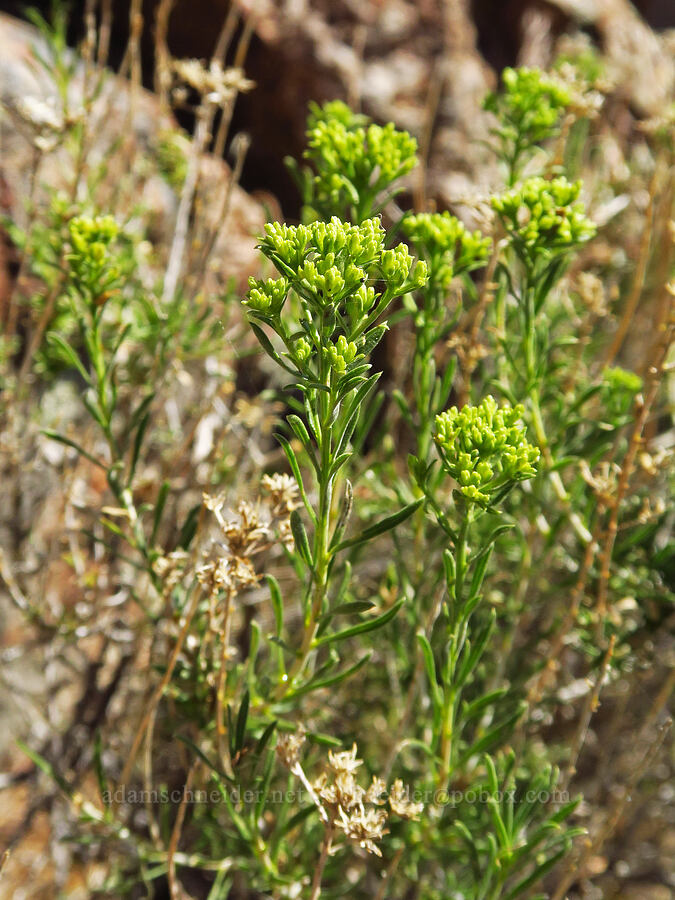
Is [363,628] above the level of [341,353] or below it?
below

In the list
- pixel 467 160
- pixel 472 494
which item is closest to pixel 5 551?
pixel 472 494

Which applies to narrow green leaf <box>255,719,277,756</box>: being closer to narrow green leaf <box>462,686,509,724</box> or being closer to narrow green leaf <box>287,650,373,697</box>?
narrow green leaf <box>287,650,373,697</box>

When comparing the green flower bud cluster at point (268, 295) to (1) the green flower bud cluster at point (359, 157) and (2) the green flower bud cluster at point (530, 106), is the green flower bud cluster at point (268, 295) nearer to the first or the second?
(1) the green flower bud cluster at point (359, 157)

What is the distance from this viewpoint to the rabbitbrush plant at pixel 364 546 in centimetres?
102

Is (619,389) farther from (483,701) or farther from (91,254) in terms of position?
(91,254)

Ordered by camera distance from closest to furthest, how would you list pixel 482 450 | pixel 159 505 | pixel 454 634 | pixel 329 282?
pixel 329 282 < pixel 482 450 < pixel 454 634 < pixel 159 505

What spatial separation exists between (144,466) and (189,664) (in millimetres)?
1002

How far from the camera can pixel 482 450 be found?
1.00 m

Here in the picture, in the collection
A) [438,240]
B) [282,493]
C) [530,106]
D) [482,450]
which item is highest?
[530,106]

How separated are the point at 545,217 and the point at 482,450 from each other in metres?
0.40

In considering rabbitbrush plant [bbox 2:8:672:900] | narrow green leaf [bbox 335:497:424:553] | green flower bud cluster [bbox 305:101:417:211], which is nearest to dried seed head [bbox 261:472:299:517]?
rabbitbrush plant [bbox 2:8:672:900]

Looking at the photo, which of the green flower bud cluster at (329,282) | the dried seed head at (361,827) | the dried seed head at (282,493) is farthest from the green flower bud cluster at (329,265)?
the dried seed head at (361,827)

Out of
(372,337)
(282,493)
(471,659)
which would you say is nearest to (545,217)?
(372,337)

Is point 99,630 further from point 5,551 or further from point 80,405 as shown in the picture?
point 80,405
